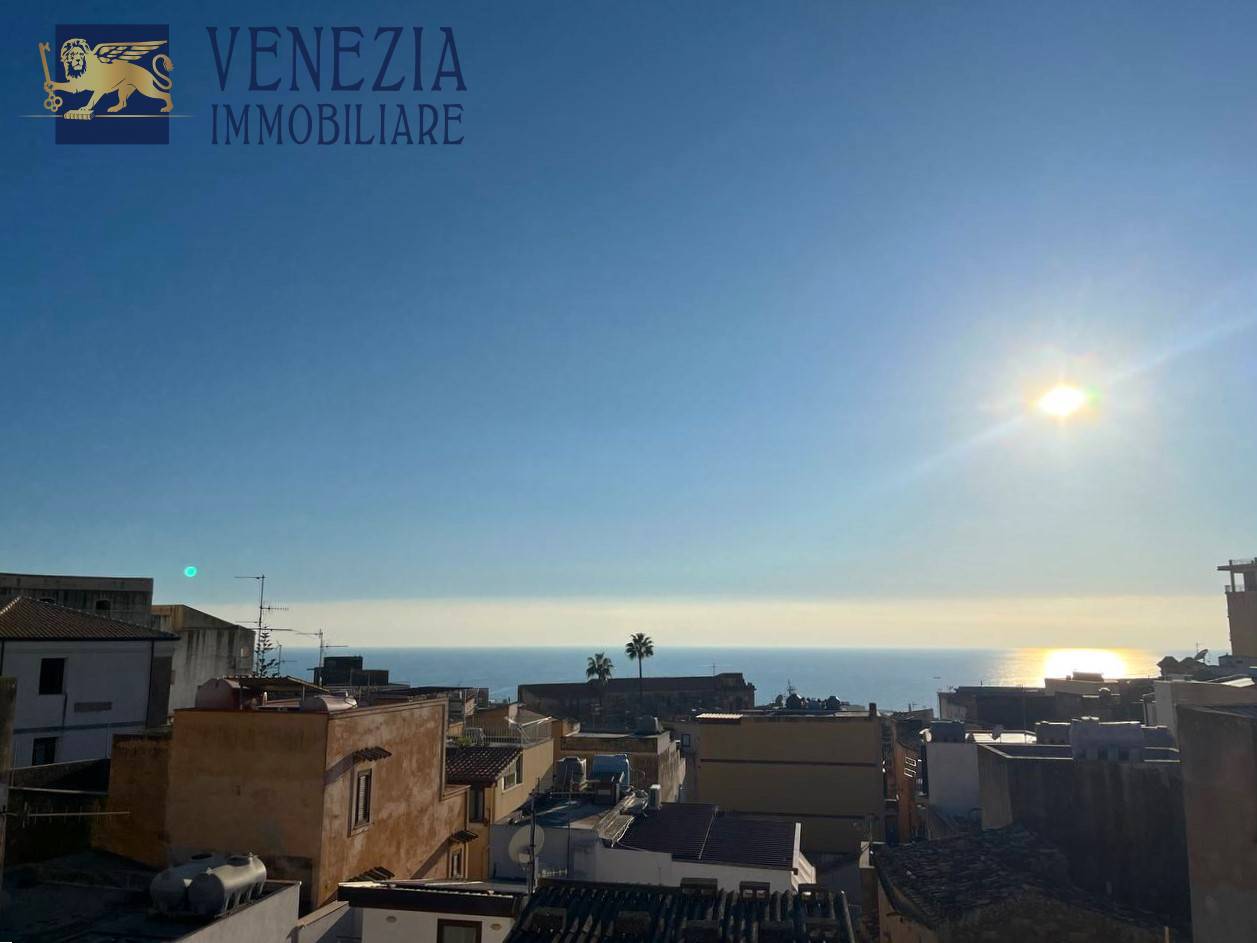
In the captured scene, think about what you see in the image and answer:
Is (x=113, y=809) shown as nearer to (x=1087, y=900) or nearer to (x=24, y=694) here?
(x=24, y=694)

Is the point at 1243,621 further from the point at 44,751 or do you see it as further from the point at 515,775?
the point at 44,751

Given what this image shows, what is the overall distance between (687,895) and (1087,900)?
30.2ft

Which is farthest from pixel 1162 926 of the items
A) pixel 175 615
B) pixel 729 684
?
pixel 729 684

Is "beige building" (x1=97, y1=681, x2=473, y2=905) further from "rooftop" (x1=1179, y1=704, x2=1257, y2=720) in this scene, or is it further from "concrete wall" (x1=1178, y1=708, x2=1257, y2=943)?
"rooftop" (x1=1179, y1=704, x2=1257, y2=720)

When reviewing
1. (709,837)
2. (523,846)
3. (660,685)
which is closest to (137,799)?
(523,846)

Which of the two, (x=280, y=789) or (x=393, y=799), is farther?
(x=393, y=799)

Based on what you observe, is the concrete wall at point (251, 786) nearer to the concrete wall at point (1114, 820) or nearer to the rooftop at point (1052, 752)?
the concrete wall at point (1114, 820)

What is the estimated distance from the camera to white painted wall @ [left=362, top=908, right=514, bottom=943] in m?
17.6

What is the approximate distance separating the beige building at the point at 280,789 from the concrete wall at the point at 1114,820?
1746 cm

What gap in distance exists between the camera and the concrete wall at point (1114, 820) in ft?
72.8

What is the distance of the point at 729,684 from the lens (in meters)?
87.4

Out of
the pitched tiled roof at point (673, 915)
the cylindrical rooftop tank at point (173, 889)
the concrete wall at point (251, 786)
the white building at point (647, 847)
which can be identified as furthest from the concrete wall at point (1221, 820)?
the cylindrical rooftop tank at point (173, 889)

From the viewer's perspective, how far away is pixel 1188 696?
128ft

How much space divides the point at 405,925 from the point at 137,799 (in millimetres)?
8890
